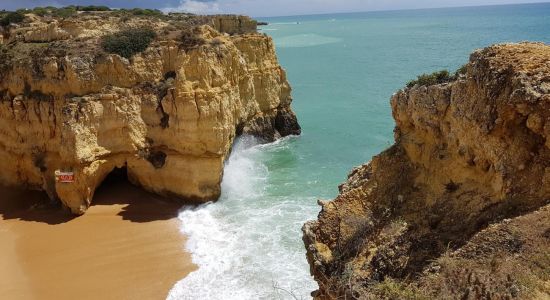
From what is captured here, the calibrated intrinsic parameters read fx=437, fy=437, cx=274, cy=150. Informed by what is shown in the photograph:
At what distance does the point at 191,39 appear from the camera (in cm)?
2045

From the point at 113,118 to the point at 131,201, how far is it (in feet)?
12.3

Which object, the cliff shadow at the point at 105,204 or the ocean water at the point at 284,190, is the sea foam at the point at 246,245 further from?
the cliff shadow at the point at 105,204

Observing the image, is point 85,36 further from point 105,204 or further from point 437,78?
point 437,78

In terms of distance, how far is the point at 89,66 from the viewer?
1922 cm

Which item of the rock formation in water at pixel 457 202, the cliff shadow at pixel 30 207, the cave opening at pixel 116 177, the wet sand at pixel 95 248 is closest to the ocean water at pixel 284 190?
the wet sand at pixel 95 248

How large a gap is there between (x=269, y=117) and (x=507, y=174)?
23945 mm

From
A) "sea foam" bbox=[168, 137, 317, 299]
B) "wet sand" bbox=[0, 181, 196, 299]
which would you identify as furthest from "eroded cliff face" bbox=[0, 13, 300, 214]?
"sea foam" bbox=[168, 137, 317, 299]

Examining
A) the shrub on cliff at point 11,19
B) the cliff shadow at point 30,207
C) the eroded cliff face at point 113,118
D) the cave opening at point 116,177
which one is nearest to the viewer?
the cliff shadow at point 30,207

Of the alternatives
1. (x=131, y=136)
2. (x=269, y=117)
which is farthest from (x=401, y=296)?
(x=269, y=117)

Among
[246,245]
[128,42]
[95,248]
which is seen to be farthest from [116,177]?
[246,245]

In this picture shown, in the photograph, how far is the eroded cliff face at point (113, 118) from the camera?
1864 centimetres

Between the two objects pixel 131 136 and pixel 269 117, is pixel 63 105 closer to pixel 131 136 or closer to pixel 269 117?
pixel 131 136

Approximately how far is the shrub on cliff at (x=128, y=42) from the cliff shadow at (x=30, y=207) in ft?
24.2

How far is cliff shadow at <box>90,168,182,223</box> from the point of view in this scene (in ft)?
60.6
